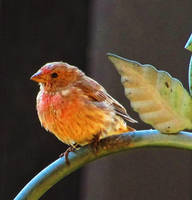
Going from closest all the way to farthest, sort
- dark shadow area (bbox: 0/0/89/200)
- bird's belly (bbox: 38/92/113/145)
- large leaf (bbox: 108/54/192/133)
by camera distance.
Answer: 1. large leaf (bbox: 108/54/192/133)
2. bird's belly (bbox: 38/92/113/145)
3. dark shadow area (bbox: 0/0/89/200)

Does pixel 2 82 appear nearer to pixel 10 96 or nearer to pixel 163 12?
pixel 10 96

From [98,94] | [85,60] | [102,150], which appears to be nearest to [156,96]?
[102,150]

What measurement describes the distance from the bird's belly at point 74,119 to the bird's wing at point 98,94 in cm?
4

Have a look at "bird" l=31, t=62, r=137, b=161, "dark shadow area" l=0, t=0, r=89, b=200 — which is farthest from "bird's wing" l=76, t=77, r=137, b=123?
"dark shadow area" l=0, t=0, r=89, b=200

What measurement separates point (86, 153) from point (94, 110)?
0.33 meters

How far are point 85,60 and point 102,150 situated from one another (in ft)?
3.74

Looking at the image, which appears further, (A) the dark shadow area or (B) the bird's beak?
(A) the dark shadow area

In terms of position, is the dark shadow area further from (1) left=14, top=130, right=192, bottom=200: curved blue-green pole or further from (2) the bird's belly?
(1) left=14, top=130, right=192, bottom=200: curved blue-green pole

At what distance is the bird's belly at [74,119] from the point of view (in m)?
0.87

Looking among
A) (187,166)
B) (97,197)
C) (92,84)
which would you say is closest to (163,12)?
(187,166)

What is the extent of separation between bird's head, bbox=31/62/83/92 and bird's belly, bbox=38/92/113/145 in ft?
0.15

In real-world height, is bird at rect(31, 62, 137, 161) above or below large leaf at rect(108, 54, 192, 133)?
below

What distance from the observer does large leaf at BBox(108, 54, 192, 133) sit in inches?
19.6

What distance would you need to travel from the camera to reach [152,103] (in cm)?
51
